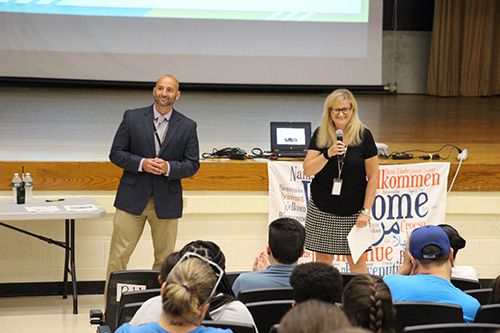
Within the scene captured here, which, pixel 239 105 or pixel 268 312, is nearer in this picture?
pixel 268 312

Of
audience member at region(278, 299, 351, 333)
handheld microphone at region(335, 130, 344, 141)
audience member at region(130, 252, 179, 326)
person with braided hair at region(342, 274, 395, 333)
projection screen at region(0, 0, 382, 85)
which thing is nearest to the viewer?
audience member at region(278, 299, 351, 333)

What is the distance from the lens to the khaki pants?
397 centimetres

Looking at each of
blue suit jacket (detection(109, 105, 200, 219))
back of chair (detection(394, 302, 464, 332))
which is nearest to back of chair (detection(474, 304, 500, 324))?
back of chair (detection(394, 302, 464, 332))

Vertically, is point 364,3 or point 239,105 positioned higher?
point 364,3

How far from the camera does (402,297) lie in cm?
251

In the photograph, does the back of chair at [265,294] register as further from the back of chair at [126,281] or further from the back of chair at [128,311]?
the back of chair at [126,281]

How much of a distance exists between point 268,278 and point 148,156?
1.44m

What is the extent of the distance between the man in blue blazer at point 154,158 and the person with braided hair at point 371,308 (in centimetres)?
220

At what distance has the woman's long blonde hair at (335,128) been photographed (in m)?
3.65

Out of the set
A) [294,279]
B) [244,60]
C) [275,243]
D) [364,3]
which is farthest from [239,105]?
[294,279]

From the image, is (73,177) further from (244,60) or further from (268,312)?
(244,60)

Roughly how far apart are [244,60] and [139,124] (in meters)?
6.76

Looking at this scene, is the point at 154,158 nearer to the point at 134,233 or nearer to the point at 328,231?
the point at 134,233

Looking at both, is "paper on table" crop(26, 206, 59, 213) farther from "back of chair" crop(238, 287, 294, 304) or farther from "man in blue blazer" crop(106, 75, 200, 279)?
"back of chair" crop(238, 287, 294, 304)
